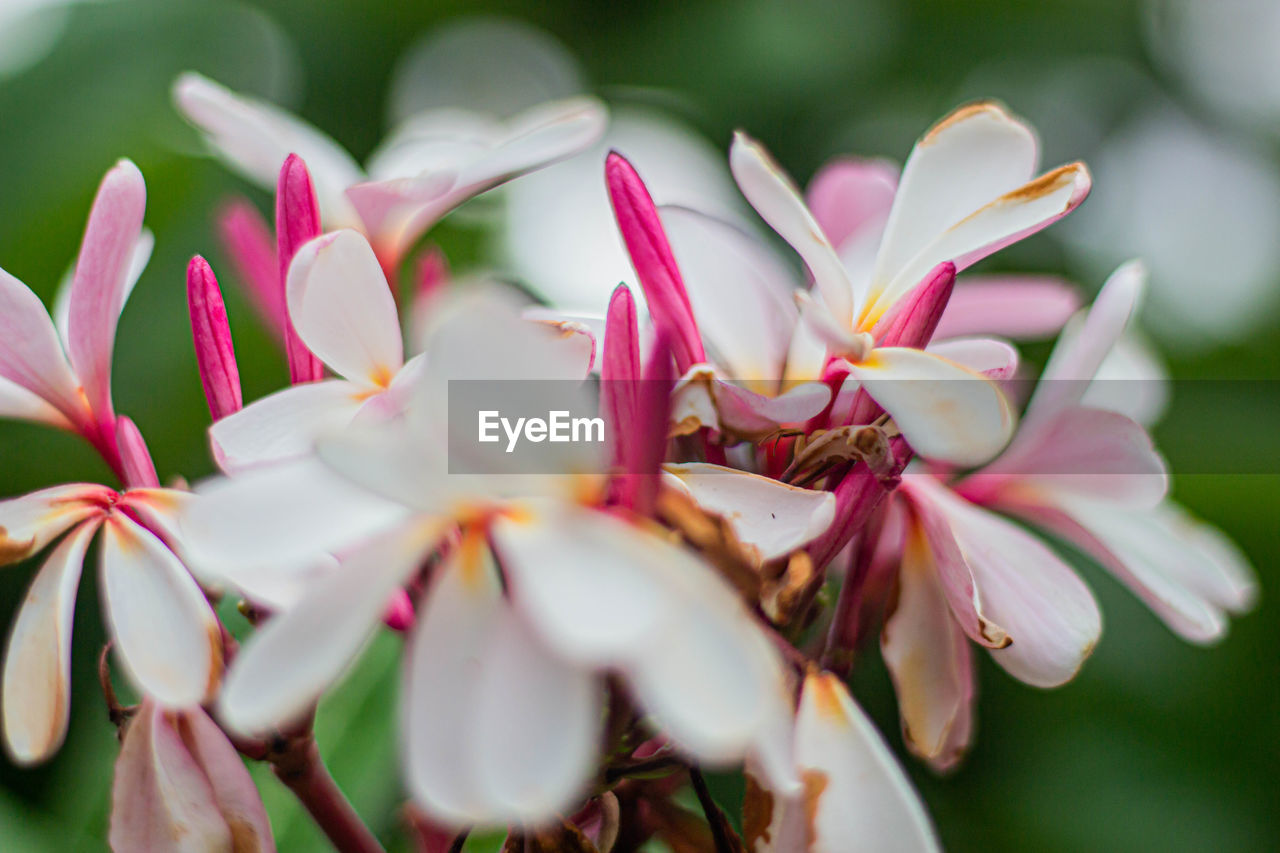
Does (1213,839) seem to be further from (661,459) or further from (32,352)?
(32,352)

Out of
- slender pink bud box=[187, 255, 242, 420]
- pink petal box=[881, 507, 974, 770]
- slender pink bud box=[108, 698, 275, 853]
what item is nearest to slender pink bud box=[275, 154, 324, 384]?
slender pink bud box=[187, 255, 242, 420]

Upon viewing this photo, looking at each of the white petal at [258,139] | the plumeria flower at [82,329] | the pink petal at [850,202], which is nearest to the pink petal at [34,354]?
the plumeria flower at [82,329]

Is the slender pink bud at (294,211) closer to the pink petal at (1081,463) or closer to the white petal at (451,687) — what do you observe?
the white petal at (451,687)

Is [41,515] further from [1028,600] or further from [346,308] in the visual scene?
[1028,600]

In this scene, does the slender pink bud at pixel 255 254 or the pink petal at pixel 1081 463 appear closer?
the pink petal at pixel 1081 463

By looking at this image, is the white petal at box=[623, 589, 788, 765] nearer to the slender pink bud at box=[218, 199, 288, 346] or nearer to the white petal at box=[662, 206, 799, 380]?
the white petal at box=[662, 206, 799, 380]

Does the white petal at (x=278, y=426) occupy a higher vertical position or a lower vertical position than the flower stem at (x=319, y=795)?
higher
